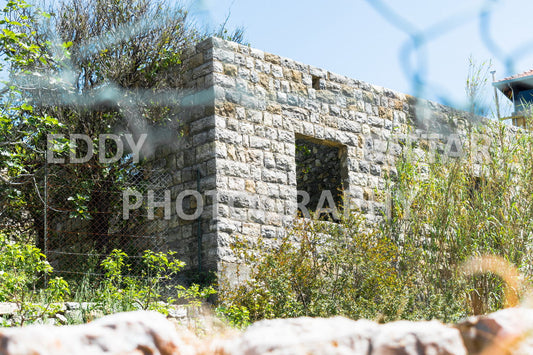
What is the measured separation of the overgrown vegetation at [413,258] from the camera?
220 inches

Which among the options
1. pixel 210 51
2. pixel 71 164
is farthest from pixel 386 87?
pixel 71 164

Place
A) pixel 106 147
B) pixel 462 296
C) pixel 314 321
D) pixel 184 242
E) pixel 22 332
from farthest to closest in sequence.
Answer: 1. pixel 106 147
2. pixel 184 242
3. pixel 462 296
4. pixel 314 321
5. pixel 22 332

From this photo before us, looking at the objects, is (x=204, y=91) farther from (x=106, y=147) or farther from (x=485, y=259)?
(x=485, y=259)

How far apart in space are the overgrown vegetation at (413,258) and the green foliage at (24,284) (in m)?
1.53

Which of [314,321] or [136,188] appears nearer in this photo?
[314,321]

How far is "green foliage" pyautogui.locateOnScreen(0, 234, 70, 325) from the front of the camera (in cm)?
466

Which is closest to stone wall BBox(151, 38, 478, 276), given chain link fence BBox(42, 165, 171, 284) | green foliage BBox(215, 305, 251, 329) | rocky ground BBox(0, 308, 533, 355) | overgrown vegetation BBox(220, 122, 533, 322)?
chain link fence BBox(42, 165, 171, 284)

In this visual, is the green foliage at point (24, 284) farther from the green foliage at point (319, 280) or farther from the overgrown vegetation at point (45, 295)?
the green foliage at point (319, 280)

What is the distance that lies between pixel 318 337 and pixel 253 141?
542cm

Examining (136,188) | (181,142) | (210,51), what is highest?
(210,51)

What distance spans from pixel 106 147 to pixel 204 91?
4.52 ft

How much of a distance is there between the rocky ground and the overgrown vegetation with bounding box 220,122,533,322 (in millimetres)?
3477

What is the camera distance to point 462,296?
6.36 metres

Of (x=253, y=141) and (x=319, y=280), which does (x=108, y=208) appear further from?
(x=319, y=280)
